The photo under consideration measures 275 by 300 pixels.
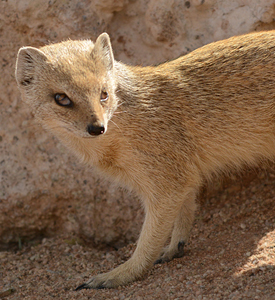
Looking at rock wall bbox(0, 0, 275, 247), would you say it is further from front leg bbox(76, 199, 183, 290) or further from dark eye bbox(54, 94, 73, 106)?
dark eye bbox(54, 94, 73, 106)

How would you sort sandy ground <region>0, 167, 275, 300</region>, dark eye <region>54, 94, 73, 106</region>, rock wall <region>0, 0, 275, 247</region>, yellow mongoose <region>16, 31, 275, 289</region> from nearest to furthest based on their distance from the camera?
dark eye <region>54, 94, 73, 106</region> < sandy ground <region>0, 167, 275, 300</region> < yellow mongoose <region>16, 31, 275, 289</region> < rock wall <region>0, 0, 275, 247</region>

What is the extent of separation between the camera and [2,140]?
473 centimetres

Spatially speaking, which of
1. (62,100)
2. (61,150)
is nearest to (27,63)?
(62,100)

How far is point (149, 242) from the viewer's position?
333 centimetres

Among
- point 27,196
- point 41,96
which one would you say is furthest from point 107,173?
point 27,196

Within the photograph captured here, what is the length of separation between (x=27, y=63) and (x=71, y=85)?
0.47 metres

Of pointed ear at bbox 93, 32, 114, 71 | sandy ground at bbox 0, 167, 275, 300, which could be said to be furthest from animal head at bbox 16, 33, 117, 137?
sandy ground at bbox 0, 167, 275, 300

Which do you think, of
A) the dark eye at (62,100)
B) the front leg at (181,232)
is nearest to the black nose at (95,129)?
the dark eye at (62,100)

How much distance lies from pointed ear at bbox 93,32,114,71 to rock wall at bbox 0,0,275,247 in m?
1.49

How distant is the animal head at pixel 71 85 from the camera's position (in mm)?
2697

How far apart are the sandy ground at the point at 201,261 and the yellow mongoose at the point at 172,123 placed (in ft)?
1.08

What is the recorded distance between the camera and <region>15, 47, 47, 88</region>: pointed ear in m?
2.88

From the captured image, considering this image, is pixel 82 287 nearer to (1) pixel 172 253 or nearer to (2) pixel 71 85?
(1) pixel 172 253

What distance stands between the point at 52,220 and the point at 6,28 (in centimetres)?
237
